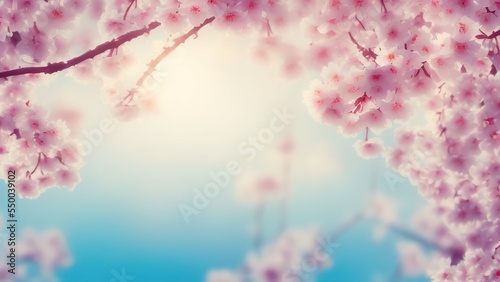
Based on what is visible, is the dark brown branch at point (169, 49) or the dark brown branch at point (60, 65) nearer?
the dark brown branch at point (60, 65)

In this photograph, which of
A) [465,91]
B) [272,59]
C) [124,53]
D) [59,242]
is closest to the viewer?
[465,91]

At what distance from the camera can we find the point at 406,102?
4301 mm

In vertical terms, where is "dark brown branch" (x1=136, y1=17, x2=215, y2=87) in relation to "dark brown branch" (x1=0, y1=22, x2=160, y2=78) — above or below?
above

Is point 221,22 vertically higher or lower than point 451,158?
higher

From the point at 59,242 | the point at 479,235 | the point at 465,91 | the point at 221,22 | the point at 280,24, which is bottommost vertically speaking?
the point at 479,235

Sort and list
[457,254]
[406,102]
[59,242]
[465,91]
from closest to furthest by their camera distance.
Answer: [406,102] → [465,91] → [457,254] → [59,242]

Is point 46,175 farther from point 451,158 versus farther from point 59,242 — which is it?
point 59,242

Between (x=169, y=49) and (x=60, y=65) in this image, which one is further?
(x=169, y=49)

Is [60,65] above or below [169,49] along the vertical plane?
below

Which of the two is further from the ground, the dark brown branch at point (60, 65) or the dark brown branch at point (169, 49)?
the dark brown branch at point (169, 49)

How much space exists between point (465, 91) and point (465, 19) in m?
1.25

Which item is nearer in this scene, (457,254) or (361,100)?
(361,100)

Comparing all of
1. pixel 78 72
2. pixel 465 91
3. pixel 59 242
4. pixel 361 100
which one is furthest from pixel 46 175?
pixel 59 242

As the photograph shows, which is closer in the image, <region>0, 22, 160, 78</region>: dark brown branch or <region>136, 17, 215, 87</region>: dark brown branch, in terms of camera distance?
<region>0, 22, 160, 78</region>: dark brown branch
